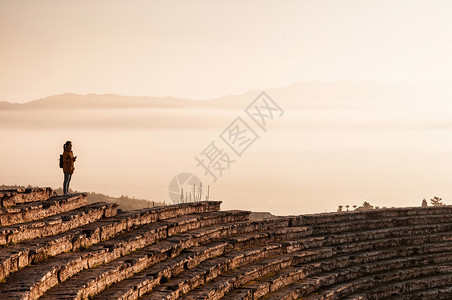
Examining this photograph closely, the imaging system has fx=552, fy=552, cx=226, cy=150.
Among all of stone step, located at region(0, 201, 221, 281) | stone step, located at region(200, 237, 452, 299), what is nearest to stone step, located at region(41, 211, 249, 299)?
stone step, located at region(0, 201, 221, 281)

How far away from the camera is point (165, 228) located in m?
12.8

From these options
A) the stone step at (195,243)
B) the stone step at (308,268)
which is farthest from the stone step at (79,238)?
the stone step at (308,268)

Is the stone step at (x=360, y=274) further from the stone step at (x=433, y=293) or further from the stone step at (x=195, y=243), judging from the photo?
the stone step at (x=195, y=243)

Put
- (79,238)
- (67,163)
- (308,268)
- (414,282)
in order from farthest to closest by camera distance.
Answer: (414,282) < (308,268) < (67,163) < (79,238)

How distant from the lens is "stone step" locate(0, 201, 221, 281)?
827cm

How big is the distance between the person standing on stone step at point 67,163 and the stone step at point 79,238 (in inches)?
77.0

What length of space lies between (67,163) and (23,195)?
10.7ft

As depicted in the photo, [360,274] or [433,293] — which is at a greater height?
[360,274]

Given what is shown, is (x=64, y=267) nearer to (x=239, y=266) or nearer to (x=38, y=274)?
(x=38, y=274)

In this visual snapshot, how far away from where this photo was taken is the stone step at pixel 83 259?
7.68m

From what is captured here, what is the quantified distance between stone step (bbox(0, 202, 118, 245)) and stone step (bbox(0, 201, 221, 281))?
0.41 ft

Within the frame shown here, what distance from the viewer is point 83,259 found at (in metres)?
9.46

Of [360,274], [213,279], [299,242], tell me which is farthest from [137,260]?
[360,274]

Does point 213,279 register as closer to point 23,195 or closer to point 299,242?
point 23,195
